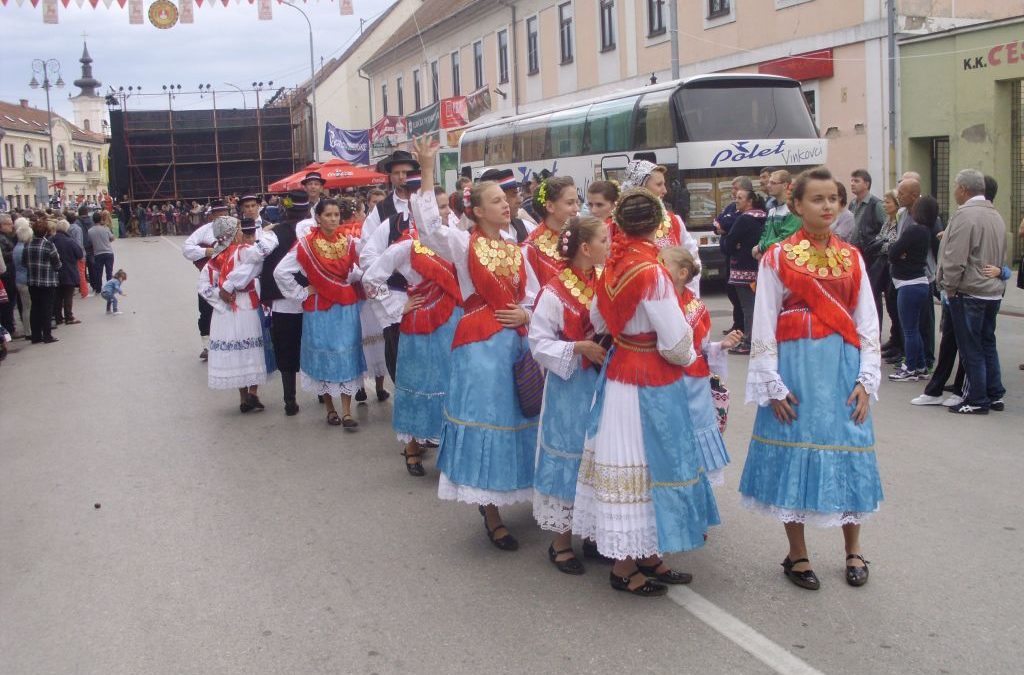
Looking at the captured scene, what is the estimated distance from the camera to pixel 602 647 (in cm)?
420

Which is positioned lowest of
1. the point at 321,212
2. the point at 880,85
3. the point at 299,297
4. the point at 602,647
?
the point at 602,647

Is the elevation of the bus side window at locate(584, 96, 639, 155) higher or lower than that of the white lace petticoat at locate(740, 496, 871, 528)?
higher

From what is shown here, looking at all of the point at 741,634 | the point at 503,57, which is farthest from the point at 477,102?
the point at 741,634

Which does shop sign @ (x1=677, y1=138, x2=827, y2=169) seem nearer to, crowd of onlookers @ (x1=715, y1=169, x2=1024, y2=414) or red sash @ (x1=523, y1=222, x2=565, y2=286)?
crowd of onlookers @ (x1=715, y1=169, x2=1024, y2=414)

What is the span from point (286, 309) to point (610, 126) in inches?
436

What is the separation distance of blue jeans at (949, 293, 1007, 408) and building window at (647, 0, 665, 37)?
2123 centimetres

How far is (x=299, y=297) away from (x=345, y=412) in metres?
0.99

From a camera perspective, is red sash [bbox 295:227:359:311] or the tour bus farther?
the tour bus

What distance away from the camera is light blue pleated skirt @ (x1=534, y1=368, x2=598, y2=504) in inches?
192

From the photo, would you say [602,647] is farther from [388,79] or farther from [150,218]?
[388,79]

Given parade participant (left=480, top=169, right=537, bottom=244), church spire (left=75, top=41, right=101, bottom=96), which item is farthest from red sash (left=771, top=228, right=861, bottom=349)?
church spire (left=75, top=41, right=101, bottom=96)

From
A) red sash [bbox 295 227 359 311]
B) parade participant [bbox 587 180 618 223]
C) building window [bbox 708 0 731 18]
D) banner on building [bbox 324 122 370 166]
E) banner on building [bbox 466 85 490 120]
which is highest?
building window [bbox 708 0 731 18]

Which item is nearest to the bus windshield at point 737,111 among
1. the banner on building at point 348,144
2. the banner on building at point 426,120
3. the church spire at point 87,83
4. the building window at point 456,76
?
the banner on building at point 426,120

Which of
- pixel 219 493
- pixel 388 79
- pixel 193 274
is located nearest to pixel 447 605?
pixel 219 493
